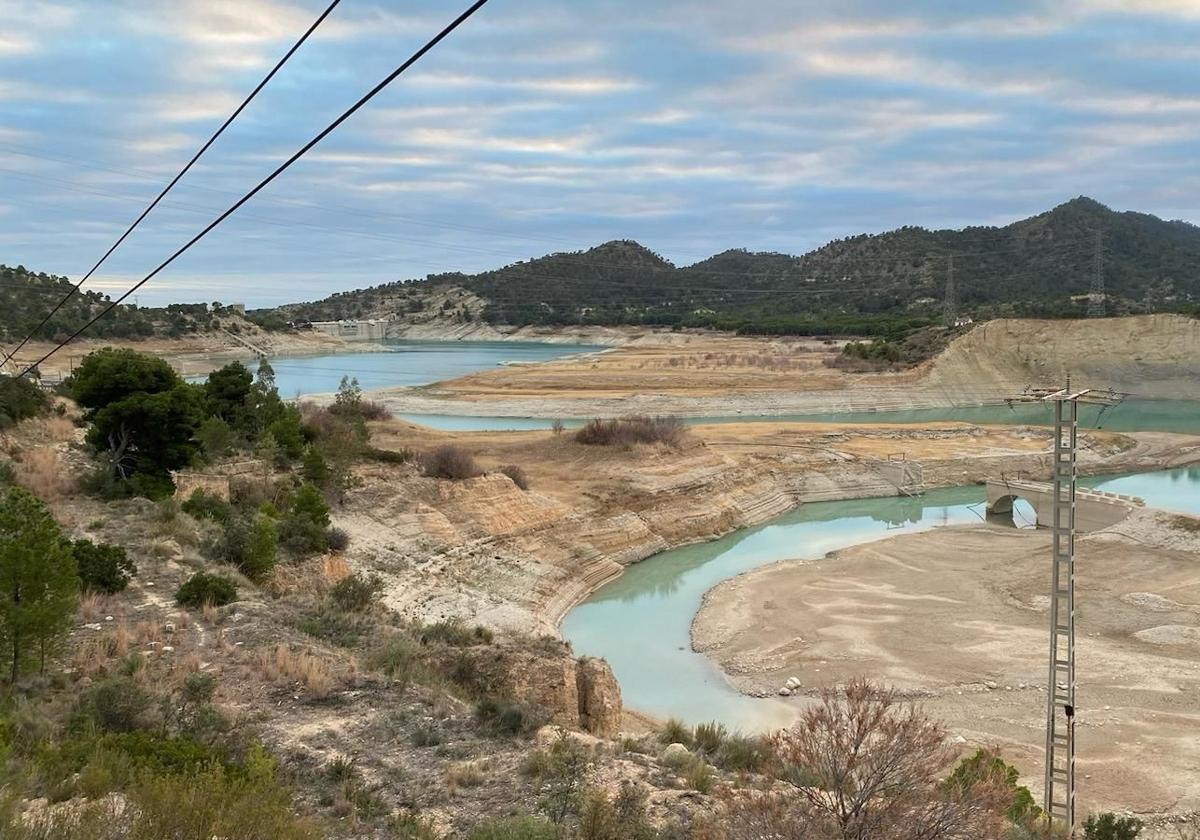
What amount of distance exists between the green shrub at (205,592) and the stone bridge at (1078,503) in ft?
77.6

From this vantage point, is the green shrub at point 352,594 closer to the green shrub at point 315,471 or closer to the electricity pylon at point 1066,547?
the green shrub at point 315,471

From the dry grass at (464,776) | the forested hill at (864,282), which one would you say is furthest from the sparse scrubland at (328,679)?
the forested hill at (864,282)

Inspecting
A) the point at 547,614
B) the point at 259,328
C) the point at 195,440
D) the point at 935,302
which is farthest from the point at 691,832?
the point at 259,328

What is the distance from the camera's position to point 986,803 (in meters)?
7.74

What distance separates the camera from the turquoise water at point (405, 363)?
87562 millimetres

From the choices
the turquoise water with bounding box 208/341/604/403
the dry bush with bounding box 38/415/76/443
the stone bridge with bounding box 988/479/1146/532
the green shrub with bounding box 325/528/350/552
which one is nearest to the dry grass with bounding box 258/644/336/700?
the green shrub with bounding box 325/528/350/552

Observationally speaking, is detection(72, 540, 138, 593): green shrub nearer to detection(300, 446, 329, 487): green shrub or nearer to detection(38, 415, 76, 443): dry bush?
detection(300, 446, 329, 487): green shrub

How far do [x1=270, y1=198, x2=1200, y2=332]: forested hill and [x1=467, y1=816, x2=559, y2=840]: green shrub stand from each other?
91687mm

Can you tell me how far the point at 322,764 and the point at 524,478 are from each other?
2475 cm

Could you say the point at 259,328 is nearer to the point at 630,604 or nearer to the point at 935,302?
the point at 935,302

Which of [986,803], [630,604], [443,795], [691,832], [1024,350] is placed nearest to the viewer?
Answer: [986,803]

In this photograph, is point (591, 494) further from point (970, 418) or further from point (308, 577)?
point (970, 418)

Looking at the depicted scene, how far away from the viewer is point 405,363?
114438 millimetres

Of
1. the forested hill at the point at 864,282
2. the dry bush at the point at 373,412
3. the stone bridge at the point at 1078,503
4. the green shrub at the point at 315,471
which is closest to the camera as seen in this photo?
the green shrub at the point at 315,471
